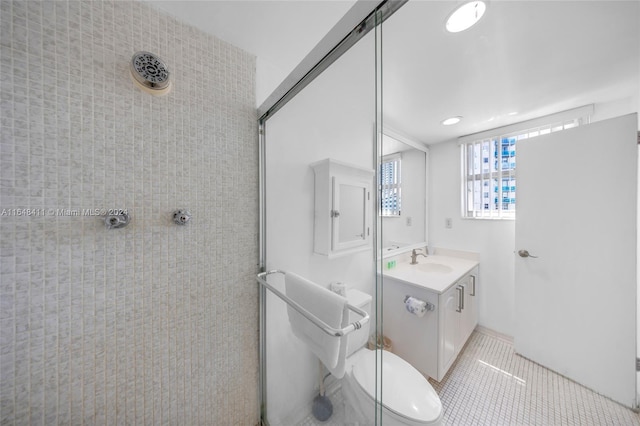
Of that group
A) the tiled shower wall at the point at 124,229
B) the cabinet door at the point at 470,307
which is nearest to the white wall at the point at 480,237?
the cabinet door at the point at 470,307

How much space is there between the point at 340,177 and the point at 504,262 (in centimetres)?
202

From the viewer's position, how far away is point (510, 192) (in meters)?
1.79

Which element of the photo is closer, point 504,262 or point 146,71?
point 146,71

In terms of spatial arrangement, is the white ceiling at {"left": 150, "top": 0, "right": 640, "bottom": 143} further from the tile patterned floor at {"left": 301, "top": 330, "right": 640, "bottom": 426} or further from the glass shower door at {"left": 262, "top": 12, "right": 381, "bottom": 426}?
the tile patterned floor at {"left": 301, "top": 330, "right": 640, "bottom": 426}

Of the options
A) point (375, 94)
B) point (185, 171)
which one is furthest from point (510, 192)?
point (185, 171)

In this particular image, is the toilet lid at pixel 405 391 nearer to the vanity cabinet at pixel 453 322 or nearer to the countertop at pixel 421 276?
the vanity cabinet at pixel 453 322

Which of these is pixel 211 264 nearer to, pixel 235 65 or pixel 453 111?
pixel 235 65

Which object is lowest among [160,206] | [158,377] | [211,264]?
[158,377]

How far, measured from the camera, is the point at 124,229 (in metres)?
0.76

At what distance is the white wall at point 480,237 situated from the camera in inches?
69.2

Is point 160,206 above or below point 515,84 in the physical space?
below

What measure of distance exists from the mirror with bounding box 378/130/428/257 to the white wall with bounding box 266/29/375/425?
0.30 metres

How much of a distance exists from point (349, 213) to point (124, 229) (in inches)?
36.9

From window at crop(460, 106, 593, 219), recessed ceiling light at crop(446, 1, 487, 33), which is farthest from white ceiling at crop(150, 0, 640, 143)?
Answer: window at crop(460, 106, 593, 219)
